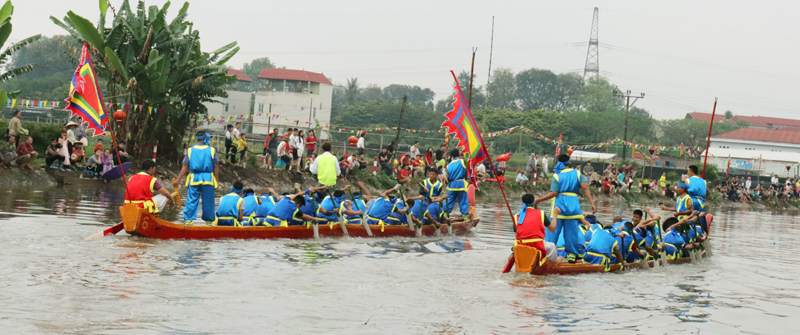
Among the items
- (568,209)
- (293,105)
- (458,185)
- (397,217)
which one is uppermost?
(293,105)

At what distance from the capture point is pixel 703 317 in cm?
1035

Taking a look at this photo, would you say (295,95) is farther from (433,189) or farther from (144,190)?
(144,190)

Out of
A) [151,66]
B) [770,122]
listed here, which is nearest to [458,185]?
[151,66]

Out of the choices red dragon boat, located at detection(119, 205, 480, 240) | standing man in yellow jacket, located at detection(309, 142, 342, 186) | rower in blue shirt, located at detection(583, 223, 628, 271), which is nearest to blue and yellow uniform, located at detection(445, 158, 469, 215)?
red dragon boat, located at detection(119, 205, 480, 240)

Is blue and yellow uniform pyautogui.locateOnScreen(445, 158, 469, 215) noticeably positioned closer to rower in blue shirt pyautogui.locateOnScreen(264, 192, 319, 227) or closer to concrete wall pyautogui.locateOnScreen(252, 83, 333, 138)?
rower in blue shirt pyautogui.locateOnScreen(264, 192, 319, 227)

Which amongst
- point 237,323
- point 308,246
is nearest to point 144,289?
point 237,323

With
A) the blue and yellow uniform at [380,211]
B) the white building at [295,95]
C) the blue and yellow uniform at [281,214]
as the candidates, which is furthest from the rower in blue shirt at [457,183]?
the white building at [295,95]

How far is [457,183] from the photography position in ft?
56.7

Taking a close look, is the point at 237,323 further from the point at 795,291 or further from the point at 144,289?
the point at 795,291

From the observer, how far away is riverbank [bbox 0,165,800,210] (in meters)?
21.2

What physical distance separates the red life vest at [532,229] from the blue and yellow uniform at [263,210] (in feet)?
15.8

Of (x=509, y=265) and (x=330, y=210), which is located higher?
(x=330, y=210)

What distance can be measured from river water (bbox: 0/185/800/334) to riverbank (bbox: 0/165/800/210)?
5533 mm

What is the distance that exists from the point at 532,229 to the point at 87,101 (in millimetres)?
7300
